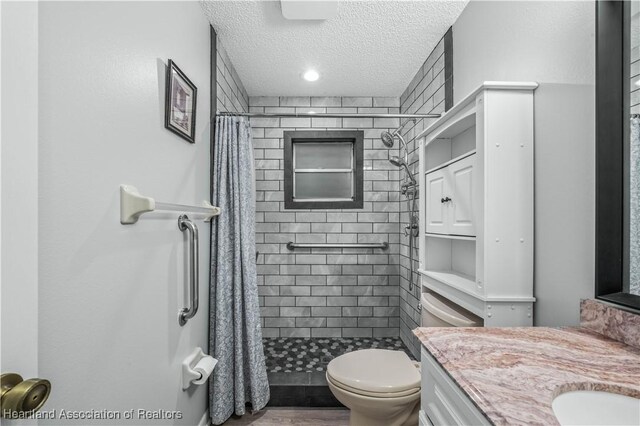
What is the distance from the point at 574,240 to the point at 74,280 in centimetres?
156

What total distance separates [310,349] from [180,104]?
6.93ft

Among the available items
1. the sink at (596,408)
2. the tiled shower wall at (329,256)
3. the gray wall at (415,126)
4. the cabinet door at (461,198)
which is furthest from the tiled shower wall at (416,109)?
the sink at (596,408)

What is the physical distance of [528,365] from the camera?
709 millimetres

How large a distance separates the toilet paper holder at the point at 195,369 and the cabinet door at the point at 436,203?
142cm

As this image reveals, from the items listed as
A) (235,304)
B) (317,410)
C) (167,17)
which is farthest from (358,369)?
(167,17)

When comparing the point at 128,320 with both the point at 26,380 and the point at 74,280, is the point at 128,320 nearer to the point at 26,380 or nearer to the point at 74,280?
the point at 74,280

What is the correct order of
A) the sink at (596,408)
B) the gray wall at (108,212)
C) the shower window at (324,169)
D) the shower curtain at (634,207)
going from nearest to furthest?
1. the sink at (596,408)
2. the gray wall at (108,212)
3. the shower curtain at (634,207)
4. the shower window at (324,169)

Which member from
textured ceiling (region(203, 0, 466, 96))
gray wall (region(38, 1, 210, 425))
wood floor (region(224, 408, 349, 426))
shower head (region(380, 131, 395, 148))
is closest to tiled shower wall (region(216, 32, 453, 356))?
textured ceiling (region(203, 0, 466, 96))

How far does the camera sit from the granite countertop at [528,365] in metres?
0.57

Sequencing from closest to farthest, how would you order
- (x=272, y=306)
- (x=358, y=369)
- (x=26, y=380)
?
1. (x=26, y=380)
2. (x=358, y=369)
3. (x=272, y=306)

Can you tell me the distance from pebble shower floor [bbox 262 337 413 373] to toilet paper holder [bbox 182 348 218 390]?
2.33 feet

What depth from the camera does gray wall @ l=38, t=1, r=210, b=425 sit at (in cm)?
74

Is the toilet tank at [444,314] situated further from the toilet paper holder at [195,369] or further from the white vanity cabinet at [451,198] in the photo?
the toilet paper holder at [195,369]

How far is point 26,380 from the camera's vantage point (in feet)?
1.62
